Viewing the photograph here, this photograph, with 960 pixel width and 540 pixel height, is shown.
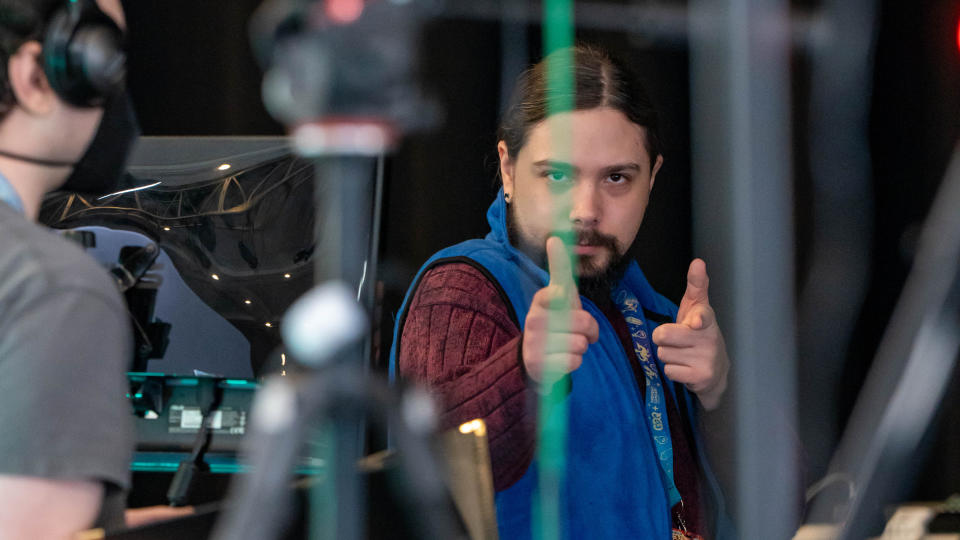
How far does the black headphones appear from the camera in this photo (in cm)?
66

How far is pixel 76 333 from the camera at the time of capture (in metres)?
0.60

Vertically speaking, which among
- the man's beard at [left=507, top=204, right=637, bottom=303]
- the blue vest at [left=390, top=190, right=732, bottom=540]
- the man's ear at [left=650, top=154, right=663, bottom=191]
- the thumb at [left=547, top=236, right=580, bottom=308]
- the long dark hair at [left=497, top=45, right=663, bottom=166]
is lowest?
the blue vest at [left=390, top=190, right=732, bottom=540]

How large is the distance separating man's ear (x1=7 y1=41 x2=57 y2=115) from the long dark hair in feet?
1.63

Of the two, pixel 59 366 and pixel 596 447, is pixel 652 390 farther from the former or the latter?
pixel 59 366

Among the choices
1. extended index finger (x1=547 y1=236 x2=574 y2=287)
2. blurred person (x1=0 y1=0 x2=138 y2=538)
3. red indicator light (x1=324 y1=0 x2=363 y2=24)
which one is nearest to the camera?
red indicator light (x1=324 y1=0 x2=363 y2=24)

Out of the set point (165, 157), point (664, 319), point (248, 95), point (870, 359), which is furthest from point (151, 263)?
point (870, 359)

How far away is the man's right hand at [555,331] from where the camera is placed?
2.74 feet

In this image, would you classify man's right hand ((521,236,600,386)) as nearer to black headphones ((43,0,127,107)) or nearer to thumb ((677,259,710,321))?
thumb ((677,259,710,321))

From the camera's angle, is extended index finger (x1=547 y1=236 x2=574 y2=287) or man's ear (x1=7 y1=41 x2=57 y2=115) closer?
man's ear (x1=7 y1=41 x2=57 y2=115)

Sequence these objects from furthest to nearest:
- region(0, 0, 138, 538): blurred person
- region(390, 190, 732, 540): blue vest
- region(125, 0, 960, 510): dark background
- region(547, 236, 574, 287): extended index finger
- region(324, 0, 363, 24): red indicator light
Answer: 1. region(125, 0, 960, 510): dark background
2. region(390, 190, 732, 540): blue vest
3. region(547, 236, 574, 287): extended index finger
4. region(0, 0, 138, 538): blurred person
5. region(324, 0, 363, 24): red indicator light

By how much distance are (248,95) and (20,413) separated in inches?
24.8

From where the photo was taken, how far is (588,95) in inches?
40.0

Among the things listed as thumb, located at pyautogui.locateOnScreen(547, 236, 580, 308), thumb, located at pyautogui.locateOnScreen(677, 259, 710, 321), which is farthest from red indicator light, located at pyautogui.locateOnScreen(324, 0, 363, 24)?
thumb, located at pyautogui.locateOnScreen(677, 259, 710, 321)

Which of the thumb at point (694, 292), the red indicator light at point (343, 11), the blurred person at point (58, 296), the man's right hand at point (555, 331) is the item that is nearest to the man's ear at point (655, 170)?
the thumb at point (694, 292)
